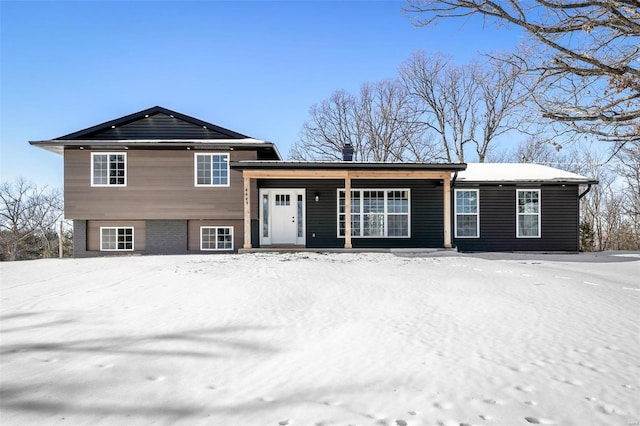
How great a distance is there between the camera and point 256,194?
14484mm

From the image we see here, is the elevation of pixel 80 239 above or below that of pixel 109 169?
below

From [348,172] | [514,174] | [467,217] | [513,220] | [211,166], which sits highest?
[211,166]

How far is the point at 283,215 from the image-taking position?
1500 cm

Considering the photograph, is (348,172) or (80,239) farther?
(80,239)

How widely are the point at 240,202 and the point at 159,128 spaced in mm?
4330

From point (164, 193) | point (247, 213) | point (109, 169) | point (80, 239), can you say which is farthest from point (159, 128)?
point (247, 213)

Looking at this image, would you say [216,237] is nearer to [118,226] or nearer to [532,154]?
[118,226]

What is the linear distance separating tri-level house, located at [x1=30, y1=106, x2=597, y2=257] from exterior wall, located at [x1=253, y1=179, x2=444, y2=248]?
1.5 inches

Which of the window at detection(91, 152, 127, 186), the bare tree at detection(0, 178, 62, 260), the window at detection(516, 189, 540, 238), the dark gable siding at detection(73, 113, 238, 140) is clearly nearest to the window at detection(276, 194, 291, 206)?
the dark gable siding at detection(73, 113, 238, 140)

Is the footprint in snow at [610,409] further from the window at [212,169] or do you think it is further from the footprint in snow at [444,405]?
the window at [212,169]

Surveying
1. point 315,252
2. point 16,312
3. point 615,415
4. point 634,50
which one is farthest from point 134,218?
point 634,50

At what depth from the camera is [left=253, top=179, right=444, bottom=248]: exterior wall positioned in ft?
49.1

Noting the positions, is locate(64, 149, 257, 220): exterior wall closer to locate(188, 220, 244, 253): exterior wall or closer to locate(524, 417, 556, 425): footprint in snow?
locate(188, 220, 244, 253): exterior wall

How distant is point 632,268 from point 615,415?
34.2 feet
